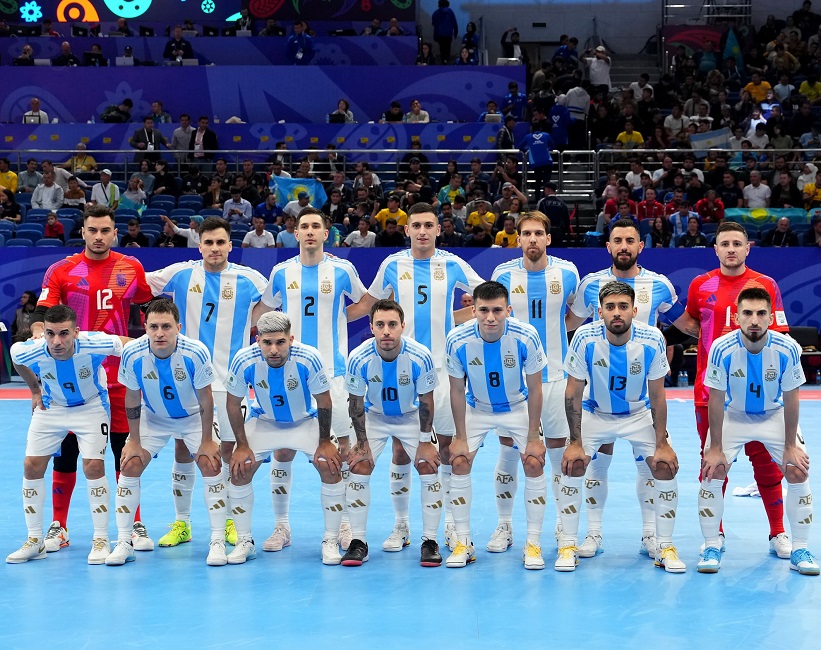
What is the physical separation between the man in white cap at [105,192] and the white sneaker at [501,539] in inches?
596

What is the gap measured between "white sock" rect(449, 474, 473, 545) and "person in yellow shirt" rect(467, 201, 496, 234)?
11859mm

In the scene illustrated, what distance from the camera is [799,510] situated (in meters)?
7.89

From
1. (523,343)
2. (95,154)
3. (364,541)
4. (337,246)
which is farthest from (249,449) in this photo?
(95,154)

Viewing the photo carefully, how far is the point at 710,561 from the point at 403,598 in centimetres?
241

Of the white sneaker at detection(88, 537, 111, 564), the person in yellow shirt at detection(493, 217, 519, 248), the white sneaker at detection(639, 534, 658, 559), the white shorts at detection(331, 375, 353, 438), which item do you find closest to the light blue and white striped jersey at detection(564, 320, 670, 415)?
the white sneaker at detection(639, 534, 658, 559)

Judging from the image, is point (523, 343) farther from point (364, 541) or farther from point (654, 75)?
point (654, 75)

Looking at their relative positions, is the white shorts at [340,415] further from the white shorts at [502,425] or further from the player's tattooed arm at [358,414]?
the white shorts at [502,425]

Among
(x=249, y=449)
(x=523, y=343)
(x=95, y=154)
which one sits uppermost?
(x=95, y=154)

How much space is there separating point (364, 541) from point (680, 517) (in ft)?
10.4

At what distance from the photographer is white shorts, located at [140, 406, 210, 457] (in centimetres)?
831

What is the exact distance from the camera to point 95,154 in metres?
23.7

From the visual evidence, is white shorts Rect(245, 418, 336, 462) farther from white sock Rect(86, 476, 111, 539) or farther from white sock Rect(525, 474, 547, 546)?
white sock Rect(525, 474, 547, 546)

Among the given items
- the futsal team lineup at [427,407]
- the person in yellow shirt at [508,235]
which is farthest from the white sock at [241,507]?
the person in yellow shirt at [508,235]

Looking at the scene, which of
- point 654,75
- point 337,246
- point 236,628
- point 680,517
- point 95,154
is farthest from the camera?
point 654,75
